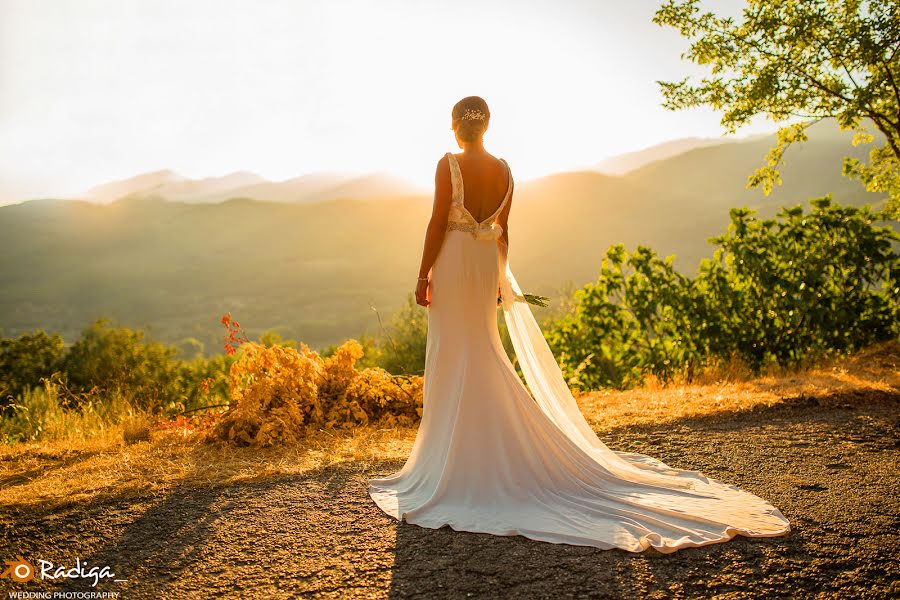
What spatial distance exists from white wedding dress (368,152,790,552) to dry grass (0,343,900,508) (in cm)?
121

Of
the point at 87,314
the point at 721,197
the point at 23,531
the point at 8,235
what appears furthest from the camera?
the point at 721,197

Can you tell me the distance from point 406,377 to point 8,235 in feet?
267

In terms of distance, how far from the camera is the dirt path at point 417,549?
2727mm

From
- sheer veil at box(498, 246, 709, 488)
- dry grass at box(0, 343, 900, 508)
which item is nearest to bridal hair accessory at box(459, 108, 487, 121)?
sheer veil at box(498, 246, 709, 488)

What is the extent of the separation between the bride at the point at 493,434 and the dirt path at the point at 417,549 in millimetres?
233

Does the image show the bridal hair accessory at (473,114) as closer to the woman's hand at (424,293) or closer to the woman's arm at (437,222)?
the woman's arm at (437,222)

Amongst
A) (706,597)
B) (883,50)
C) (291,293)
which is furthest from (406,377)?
(291,293)

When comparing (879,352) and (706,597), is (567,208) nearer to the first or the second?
(879,352)

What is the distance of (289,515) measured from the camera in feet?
12.2

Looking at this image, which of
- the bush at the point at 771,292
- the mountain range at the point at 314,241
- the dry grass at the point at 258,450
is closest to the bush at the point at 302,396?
the dry grass at the point at 258,450

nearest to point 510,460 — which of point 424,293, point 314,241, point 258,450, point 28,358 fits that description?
point 424,293

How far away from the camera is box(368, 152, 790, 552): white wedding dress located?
11.0 ft

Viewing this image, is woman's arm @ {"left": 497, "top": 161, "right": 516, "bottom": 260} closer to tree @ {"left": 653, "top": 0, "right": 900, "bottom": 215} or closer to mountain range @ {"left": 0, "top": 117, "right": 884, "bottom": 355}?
tree @ {"left": 653, "top": 0, "right": 900, "bottom": 215}

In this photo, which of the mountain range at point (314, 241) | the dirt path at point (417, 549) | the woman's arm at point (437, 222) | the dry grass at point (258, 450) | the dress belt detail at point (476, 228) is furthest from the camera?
the mountain range at point (314, 241)
